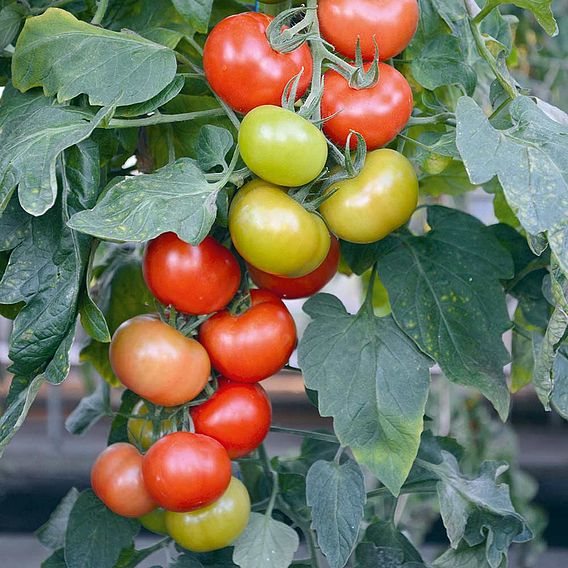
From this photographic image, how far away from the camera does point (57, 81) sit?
59 centimetres

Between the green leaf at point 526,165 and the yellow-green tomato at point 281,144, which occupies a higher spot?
the green leaf at point 526,165

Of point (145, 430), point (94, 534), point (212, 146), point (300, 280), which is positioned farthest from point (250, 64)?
point (94, 534)

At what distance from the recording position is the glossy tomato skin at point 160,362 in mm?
601

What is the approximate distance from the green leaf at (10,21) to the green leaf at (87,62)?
6cm

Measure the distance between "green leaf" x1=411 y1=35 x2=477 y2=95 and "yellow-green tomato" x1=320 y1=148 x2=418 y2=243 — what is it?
0.24 ft

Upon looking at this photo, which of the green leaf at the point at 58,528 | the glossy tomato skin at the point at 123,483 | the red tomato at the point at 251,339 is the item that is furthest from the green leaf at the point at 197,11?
the green leaf at the point at 58,528

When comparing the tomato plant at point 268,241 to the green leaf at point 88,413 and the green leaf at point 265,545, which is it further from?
the green leaf at point 88,413

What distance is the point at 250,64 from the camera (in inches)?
21.8

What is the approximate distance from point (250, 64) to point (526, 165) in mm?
186

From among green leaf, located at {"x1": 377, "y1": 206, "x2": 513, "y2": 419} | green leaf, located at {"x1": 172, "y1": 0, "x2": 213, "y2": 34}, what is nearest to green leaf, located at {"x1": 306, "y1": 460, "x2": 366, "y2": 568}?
green leaf, located at {"x1": 377, "y1": 206, "x2": 513, "y2": 419}

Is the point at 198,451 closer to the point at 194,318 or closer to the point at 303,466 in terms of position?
the point at 194,318

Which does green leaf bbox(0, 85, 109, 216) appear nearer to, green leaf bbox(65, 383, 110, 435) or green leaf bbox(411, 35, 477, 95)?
green leaf bbox(411, 35, 477, 95)

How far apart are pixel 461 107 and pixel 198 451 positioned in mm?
296

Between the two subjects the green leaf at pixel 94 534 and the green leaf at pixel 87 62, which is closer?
the green leaf at pixel 87 62
